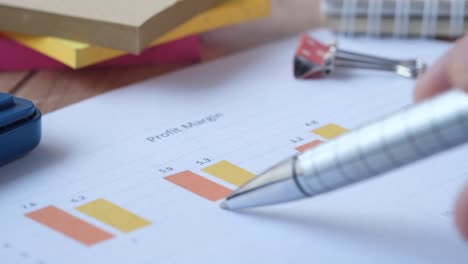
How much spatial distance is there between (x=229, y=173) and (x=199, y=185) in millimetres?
25

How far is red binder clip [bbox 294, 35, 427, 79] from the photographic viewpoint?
646 millimetres

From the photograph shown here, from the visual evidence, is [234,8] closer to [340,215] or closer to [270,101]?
[270,101]

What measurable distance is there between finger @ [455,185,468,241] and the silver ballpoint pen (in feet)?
0.08

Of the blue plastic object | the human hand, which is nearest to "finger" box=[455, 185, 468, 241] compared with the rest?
the human hand

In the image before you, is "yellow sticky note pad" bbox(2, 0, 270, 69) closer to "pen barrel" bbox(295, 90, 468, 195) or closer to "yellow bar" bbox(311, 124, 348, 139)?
"yellow bar" bbox(311, 124, 348, 139)

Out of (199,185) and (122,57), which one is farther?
(122,57)

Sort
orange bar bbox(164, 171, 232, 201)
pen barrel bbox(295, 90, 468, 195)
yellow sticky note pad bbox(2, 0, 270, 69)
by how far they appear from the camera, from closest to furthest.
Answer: pen barrel bbox(295, 90, 468, 195)
orange bar bbox(164, 171, 232, 201)
yellow sticky note pad bbox(2, 0, 270, 69)

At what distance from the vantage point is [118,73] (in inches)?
25.8

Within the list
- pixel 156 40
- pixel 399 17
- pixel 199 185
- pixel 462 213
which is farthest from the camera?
pixel 399 17

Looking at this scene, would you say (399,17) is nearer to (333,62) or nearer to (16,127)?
(333,62)

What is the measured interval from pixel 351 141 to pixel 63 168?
0.21m

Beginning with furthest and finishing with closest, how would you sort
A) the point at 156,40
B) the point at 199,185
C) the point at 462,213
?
1. the point at 156,40
2. the point at 199,185
3. the point at 462,213

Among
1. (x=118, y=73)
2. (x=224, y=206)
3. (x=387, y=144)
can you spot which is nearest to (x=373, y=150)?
(x=387, y=144)

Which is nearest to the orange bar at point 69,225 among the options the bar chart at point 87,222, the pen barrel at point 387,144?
the bar chart at point 87,222
